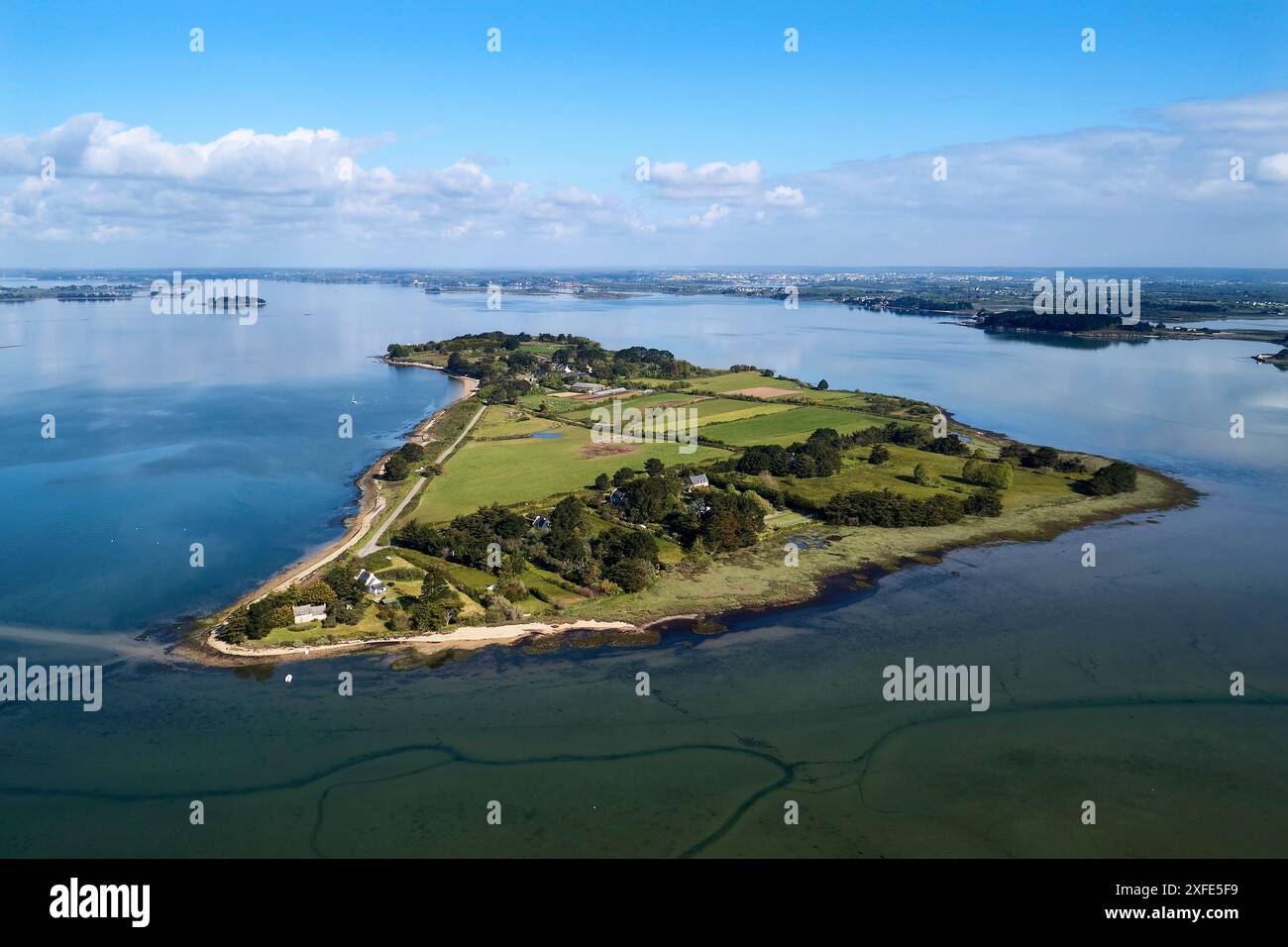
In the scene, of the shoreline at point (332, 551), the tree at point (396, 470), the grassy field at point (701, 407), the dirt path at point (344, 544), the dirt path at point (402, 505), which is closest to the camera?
the shoreline at point (332, 551)

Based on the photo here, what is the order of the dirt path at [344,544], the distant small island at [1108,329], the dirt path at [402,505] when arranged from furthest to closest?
the distant small island at [1108,329] → the dirt path at [402,505] → the dirt path at [344,544]

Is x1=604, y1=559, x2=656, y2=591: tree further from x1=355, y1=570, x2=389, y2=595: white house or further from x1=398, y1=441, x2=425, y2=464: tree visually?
x1=398, y1=441, x2=425, y2=464: tree

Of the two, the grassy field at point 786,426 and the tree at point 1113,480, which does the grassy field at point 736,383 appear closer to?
the grassy field at point 786,426

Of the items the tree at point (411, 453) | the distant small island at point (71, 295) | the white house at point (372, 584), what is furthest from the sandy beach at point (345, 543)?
the distant small island at point (71, 295)

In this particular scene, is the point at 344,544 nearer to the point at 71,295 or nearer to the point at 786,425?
the point at 786,425

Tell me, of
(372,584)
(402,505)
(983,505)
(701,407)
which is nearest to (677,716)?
(372,584)
